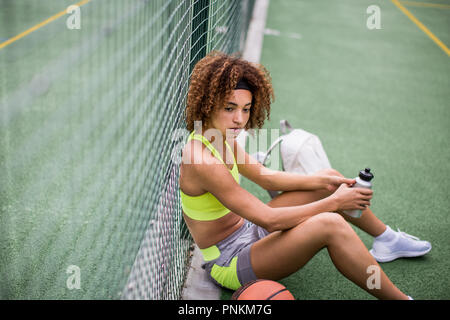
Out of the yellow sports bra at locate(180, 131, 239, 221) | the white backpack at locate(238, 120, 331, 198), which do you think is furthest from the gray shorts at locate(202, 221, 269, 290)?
the white backpack at locate(238, 120, 331, 198)

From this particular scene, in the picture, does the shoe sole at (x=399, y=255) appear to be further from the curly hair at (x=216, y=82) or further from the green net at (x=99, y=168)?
the curly hair at (x=216, y=82)

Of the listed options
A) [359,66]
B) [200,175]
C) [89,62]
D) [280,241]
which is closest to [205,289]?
[280,241]

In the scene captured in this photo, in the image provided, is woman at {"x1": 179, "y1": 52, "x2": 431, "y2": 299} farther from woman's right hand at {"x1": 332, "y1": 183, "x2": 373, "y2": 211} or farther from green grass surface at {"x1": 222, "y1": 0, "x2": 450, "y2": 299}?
green grass surface at {"x1": 222, "y1": 0, "x2": 450, "y2": 299}

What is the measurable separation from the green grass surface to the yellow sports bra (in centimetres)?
52

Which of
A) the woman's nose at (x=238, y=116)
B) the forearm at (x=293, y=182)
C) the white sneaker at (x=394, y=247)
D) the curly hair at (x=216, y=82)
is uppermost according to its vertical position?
the curly hair at (x=216, y=82)

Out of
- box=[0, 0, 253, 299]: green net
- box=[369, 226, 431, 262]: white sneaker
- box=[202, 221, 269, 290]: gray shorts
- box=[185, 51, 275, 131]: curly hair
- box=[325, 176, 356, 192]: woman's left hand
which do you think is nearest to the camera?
box=[0, 0, 253, 299]: green net

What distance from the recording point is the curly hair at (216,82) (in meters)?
2.02

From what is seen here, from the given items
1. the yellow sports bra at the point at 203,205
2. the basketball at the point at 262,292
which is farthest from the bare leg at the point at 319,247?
the yellow sports bra at the point at 203,205

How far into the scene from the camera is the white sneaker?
2.71 meters

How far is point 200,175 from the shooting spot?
1984 mm

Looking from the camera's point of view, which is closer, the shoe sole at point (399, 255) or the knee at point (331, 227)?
the knee at point (331, 227)

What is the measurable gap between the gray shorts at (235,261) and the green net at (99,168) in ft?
0.73

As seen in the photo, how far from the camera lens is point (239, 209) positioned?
79.8 inches

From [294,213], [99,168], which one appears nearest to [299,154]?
[294,213]
